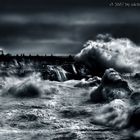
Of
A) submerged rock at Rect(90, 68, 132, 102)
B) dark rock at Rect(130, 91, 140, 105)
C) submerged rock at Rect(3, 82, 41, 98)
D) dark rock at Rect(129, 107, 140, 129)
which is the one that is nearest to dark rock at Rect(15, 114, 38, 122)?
dark rock at Rect(130, 91, 140, 105)

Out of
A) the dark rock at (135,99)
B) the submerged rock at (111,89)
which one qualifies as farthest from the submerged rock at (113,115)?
Result: the submerged rock at (111,89)

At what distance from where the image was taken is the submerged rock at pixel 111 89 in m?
24.5

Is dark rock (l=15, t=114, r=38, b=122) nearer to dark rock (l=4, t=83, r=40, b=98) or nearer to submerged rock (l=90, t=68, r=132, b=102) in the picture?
submerged rock (l=90, t=68, r=132, b=102)

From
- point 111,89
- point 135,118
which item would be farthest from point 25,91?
point 135,118

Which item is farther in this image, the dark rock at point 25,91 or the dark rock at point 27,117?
the dark rock at point 25,91

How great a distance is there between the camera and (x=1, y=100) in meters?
27.3

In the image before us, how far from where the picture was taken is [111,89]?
25438 mm

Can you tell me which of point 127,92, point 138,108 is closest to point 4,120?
point 138,108

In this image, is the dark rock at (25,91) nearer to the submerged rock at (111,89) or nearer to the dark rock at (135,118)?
the submerged rock at (111,89)

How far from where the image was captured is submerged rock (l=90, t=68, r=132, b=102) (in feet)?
80.3

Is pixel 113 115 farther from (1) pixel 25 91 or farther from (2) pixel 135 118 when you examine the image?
(1) pixel 25 91

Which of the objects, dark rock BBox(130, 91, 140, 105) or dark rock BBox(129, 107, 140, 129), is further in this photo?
dark rock BBox(130, 91, 140, 105)

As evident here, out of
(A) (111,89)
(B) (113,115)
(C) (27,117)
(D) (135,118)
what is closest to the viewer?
(D) (135,118)

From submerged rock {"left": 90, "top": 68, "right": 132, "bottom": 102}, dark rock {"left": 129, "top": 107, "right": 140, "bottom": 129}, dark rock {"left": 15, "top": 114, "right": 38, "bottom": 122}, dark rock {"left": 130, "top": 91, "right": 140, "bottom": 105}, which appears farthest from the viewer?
submerged rock {"left": 90, "top": 68, "right": 132, "bottom": 102}
